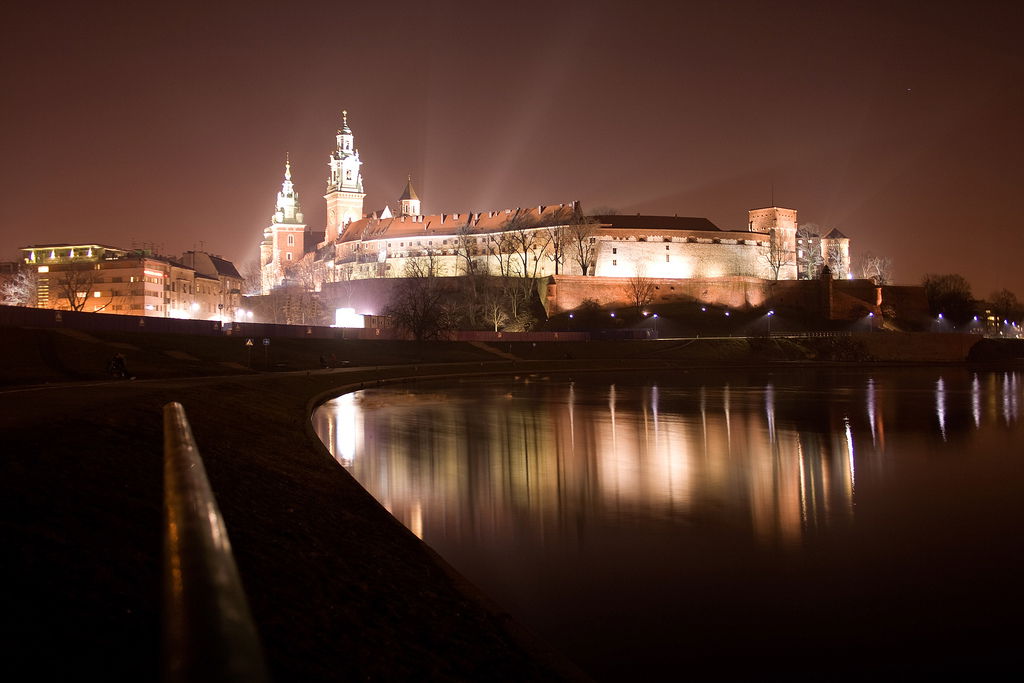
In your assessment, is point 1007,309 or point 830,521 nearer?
point 830,521

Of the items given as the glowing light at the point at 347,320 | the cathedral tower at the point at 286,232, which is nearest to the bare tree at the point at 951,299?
the glowing light at the point at 347,320

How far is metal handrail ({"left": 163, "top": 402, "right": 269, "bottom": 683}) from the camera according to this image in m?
2.58

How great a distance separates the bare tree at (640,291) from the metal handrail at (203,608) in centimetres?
7928

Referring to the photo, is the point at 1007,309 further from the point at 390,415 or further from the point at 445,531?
the point at 445,531

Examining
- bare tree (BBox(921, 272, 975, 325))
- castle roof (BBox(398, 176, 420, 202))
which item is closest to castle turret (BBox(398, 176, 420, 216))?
castle roof (BBox(398, 176, 420, 202))

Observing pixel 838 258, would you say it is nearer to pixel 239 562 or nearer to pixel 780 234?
pixel 780 234

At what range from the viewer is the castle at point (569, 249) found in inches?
3469

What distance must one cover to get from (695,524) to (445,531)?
3375 mm

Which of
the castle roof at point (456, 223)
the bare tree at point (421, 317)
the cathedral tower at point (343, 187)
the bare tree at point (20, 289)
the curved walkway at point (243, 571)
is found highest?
the cathedral tower at point (343, 187)

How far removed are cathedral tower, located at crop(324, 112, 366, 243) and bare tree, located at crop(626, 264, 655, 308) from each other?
185 feet

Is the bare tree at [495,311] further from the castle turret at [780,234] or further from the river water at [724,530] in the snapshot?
the river water at [724,530]

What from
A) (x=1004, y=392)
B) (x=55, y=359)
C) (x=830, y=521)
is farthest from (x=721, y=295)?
(x=830, y=521)

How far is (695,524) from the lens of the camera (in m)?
10.7

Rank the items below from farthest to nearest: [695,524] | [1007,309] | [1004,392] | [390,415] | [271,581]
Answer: [1007,309] < [1004,392] < [390,415] < [695,524] < [271,581]
